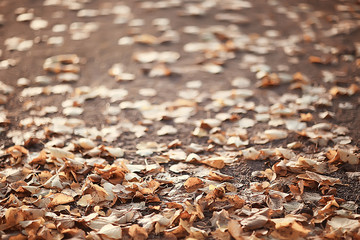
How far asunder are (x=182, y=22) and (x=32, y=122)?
251 cm

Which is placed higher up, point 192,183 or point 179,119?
point 192,183

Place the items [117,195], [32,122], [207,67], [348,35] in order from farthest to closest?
[348,35]
[207,67]
[32,122]
[117,195]

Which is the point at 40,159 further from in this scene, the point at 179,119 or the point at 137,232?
the point at 179,119

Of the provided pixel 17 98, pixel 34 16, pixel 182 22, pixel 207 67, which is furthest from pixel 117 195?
pixel 34 16

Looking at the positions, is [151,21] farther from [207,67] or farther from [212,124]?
[212,124]

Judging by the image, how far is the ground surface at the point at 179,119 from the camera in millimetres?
1731

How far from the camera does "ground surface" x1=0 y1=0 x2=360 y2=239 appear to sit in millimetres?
1731

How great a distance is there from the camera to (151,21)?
15.2 feet

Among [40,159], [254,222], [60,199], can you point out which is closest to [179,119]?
[40,159]

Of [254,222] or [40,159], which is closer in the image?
[254,222]

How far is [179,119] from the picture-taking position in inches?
112

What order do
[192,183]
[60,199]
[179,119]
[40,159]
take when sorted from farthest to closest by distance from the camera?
[179,119], [40,159], [192,183], [60,199]

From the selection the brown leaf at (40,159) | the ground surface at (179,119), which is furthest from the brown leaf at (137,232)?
the brown leaf at (40,159)

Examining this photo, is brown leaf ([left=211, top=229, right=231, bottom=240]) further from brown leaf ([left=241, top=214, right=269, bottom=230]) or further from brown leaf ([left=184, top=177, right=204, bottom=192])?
brown leaf ([left=184, top=177, right=204, bottom=192])
